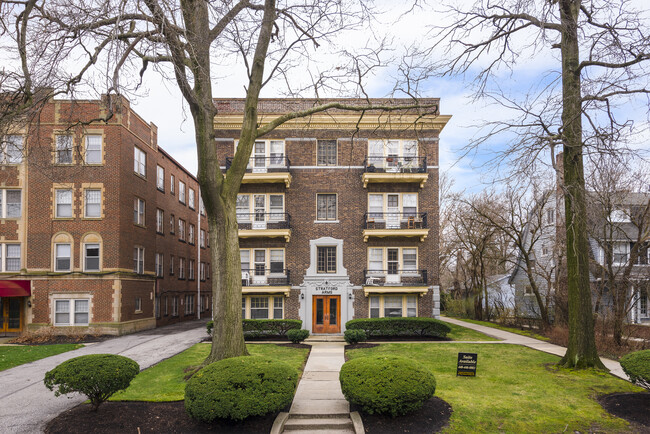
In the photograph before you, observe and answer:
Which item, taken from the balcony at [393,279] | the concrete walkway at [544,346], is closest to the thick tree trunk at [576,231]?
the concrete walkway at [544,346]

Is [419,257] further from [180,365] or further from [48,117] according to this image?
[48,117]

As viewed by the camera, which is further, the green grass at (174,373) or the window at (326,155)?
the window at (326,155)

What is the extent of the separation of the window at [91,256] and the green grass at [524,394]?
17283 mm

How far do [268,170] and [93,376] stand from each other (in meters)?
18.4

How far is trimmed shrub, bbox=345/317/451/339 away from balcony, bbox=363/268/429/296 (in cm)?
244

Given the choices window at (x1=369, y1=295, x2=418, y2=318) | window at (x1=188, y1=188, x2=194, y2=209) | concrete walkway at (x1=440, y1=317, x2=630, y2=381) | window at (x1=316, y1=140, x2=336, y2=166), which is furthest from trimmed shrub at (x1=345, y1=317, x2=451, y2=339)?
window at (x1=188, y1=188, x2=194, y2=209)

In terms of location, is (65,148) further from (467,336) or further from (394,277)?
(467,336)

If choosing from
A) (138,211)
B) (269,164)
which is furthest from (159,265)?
(269,164)

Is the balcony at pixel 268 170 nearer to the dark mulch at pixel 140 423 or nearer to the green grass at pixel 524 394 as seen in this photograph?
the green grass at pixel 524 394

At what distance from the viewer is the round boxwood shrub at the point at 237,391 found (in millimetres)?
8359

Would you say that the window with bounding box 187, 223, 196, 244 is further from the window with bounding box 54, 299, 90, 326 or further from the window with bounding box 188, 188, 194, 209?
the window with bounding box 54, 299, 90, 326

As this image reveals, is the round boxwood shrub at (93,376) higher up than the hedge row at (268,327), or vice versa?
the round boxwood shrub at (93,376)

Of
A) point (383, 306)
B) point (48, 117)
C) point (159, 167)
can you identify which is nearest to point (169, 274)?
point (159, 167)

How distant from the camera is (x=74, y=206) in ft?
87.4
